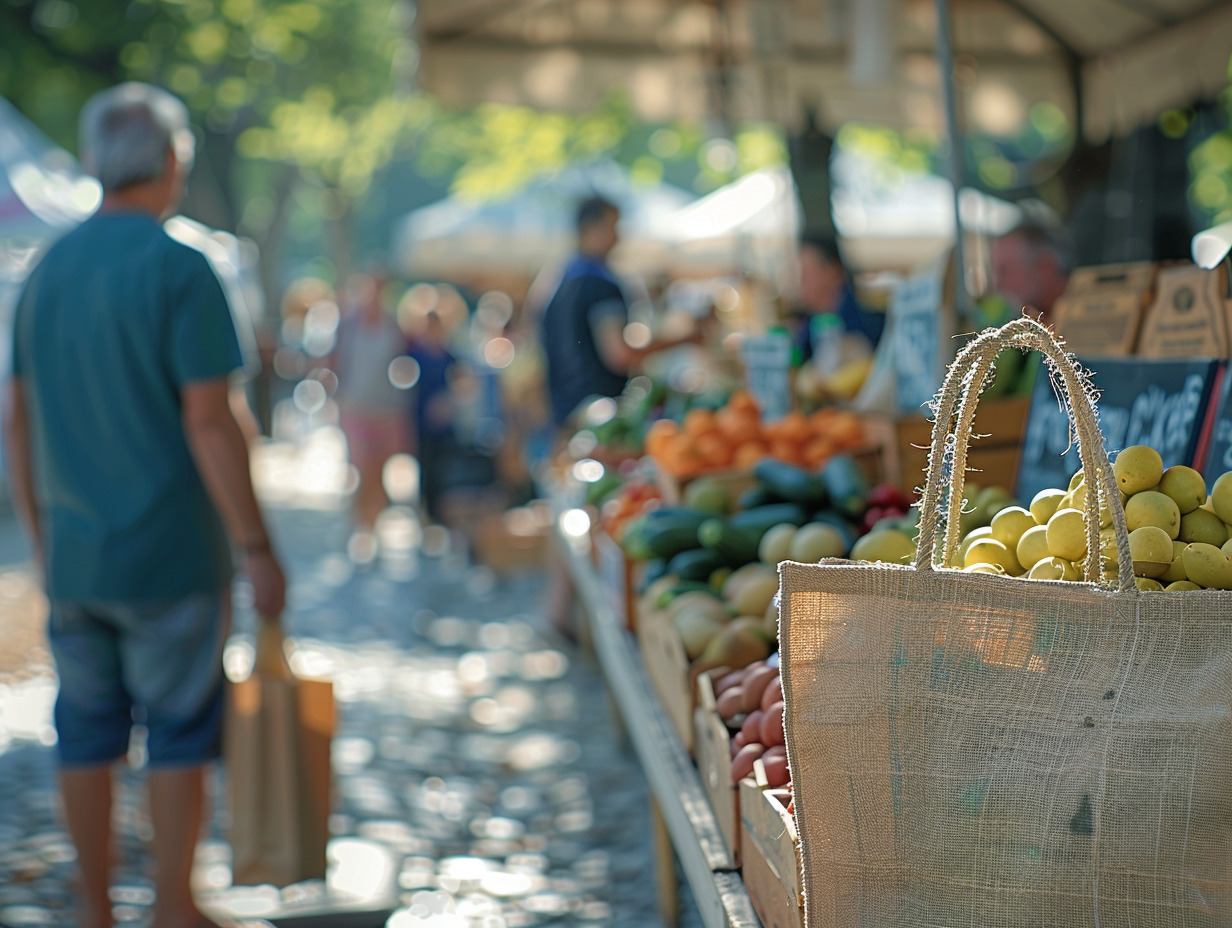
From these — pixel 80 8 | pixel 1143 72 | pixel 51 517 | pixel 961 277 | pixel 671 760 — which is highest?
pixel 80 8

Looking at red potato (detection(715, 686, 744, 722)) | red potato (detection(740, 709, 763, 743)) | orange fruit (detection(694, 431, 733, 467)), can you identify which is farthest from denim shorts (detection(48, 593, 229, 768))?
orange fruit (detection(694, 431, 733, 467))

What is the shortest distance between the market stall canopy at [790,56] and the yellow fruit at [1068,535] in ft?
16.4

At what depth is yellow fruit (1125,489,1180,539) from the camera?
5.54 feet

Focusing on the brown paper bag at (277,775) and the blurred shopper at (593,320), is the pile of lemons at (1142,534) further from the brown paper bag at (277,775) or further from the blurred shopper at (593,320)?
the blurred shopper at (593,320)

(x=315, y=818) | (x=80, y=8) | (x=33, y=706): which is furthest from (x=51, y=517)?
(x=80, y=8)

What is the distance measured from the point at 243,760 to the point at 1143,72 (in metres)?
5.96

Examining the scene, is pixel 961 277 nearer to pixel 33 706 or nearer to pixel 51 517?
pixel 51 517

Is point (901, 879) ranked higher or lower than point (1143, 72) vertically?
lower

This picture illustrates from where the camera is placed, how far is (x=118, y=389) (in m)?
3.07

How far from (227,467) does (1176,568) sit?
2277 millimetres

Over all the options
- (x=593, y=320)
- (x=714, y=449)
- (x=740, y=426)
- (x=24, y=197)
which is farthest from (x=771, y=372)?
(x=24, y=197)

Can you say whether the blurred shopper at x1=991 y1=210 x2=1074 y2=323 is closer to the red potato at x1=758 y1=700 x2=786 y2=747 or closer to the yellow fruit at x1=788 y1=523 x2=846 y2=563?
the yellow fruit at x1=788 y1=523 x2=846 y2=563

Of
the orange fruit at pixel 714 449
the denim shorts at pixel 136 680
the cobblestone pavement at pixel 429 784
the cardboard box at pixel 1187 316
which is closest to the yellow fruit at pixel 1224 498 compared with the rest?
the cardboard box at pixel 1187 316

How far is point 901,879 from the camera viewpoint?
1534 millimetres
